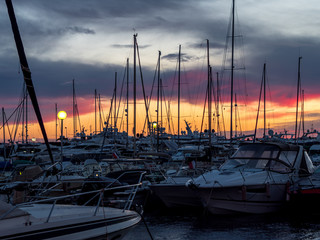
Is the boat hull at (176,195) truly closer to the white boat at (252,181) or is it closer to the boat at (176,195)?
the boat at (176,195)

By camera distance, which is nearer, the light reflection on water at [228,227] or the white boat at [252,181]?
the light reflection on water at [228,227]

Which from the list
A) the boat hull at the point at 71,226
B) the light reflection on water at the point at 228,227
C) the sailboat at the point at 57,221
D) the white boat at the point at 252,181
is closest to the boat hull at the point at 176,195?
the light reflection on water at the point at 228,227

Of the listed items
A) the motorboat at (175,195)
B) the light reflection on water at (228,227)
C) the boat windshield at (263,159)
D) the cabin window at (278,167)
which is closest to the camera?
the light reflection on water at (228,227)

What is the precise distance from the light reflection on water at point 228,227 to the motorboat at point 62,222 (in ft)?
17.3

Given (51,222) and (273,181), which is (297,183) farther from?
(51,222)

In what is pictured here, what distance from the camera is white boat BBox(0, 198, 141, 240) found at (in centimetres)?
735

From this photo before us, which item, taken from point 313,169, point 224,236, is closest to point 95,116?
point 313,169

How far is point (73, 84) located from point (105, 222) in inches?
2032

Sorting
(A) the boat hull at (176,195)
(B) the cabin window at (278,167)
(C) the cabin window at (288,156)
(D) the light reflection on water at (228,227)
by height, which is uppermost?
(C) the cabin window at (288,156)

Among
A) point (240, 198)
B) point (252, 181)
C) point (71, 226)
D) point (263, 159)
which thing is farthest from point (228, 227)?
point (71, 226)

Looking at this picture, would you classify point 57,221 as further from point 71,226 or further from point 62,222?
point 71,226

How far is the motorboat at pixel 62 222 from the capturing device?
7355 millimetres

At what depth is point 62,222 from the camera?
7887mm

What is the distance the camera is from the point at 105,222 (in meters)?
8.87
